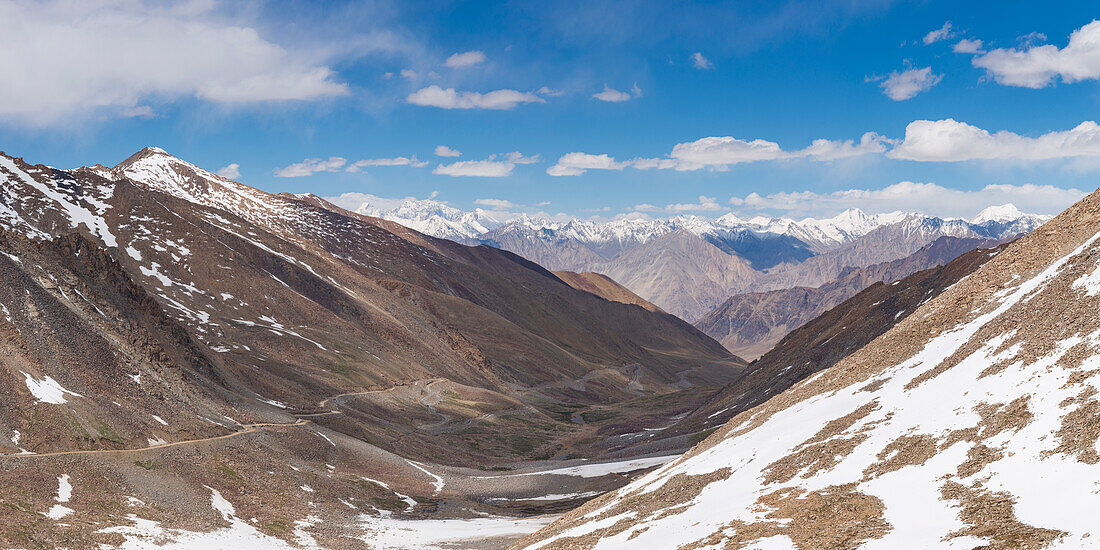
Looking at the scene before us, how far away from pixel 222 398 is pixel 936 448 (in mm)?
74885

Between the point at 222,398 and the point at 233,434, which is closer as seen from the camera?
the point at 233,434

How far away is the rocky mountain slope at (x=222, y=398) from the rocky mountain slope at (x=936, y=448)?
26.1 metres

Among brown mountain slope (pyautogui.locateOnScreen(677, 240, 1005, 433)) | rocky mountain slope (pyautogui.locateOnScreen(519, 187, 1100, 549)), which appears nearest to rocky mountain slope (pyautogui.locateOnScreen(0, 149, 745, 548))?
brown mountain slope (pyautogui.locateOnScreen(677, 240, 1005, 433))

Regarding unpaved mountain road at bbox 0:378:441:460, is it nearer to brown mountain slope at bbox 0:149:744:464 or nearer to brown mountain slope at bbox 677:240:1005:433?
brown mountain slope at bbox 0:149:744:464

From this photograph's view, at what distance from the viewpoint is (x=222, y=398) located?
79750mm

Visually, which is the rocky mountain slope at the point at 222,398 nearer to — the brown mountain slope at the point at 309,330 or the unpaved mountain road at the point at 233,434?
the unpaved mountain road at the point at 233,434

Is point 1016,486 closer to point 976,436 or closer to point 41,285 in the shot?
point 976,436

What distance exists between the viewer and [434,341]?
167375mm

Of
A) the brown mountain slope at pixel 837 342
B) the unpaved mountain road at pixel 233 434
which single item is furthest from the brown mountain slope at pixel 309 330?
the brown mountain slope at pixel 837 342

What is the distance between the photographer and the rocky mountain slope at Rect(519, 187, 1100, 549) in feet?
66.8

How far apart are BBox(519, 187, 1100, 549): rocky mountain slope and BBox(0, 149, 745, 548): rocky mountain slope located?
26.1m

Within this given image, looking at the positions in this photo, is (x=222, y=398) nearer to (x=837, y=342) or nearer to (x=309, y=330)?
(x=309, y=330)

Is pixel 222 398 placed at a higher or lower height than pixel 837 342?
higher

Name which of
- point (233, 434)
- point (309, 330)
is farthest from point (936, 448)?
point (309, 330)
